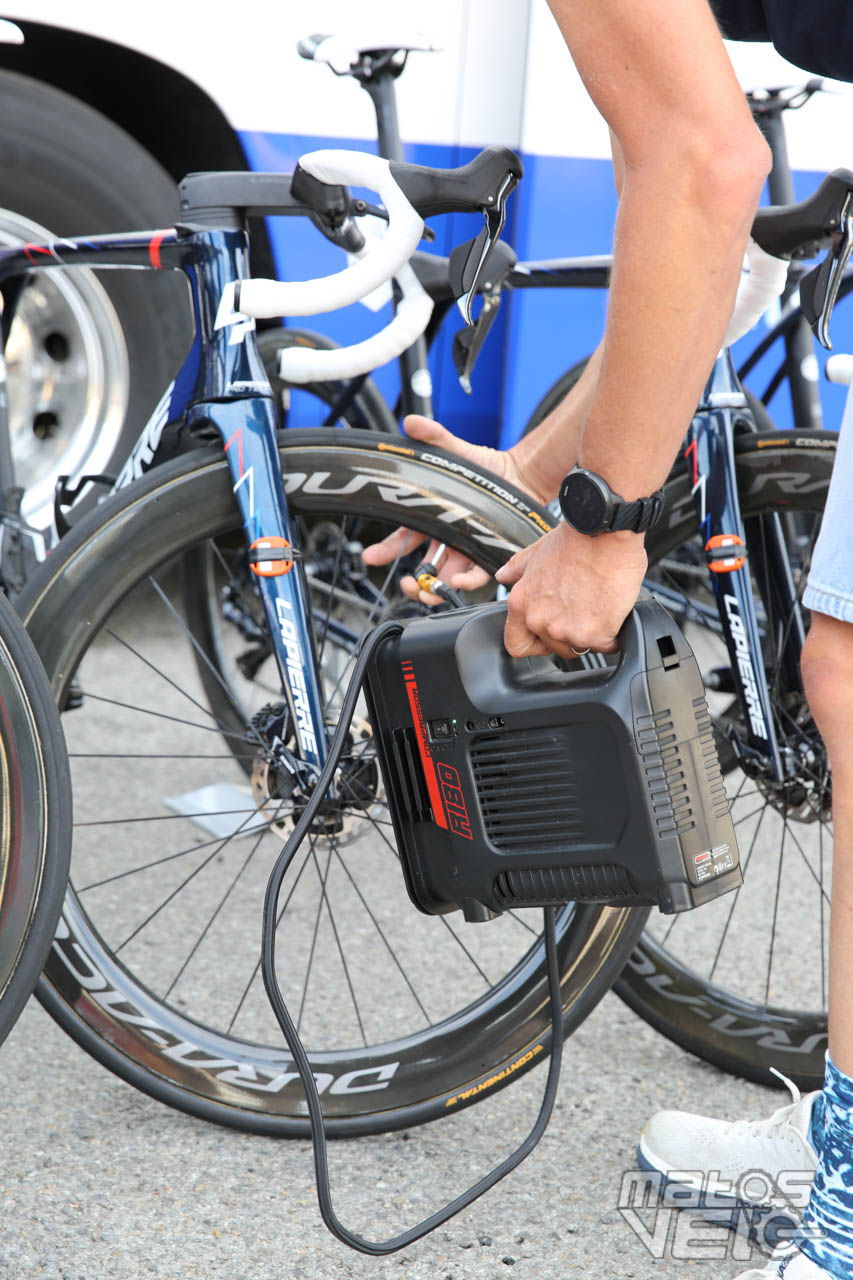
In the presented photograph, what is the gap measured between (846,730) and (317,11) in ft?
8.28

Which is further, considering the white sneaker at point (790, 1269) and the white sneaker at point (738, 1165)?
the white sneaker at point (738, 1165)

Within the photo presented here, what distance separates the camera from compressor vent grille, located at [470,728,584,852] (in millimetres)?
1240

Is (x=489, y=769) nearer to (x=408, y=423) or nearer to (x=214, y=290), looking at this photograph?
(x=408, y=423)

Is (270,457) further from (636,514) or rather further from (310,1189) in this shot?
(310,1189)

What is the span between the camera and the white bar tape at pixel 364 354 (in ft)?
4.93

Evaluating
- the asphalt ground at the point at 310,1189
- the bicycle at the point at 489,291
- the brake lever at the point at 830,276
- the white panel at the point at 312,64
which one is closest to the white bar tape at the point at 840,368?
the brake lever at the point at 830,276

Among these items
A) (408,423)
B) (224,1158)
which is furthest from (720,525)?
(224,1158)

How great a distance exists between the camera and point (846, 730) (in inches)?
46.8

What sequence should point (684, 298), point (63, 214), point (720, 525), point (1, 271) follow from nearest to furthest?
1. point (684, 298)
2. point (720, 525)
3. point (1, 271)
4. point (63, 214)

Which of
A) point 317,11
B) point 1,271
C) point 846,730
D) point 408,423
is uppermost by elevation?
point 317,11

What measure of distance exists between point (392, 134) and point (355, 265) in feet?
3.04

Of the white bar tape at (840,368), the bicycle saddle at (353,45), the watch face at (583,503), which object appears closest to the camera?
the watch face at (583,503)

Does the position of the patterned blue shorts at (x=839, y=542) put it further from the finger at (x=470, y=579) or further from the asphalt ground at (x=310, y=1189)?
the asphalt ground at (x=310, y=1189)

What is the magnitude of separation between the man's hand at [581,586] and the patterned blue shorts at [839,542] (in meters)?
0.18
